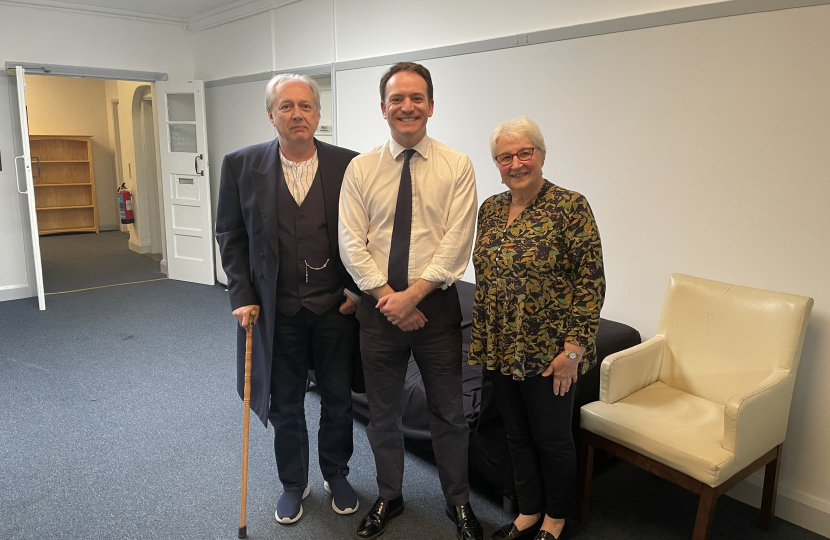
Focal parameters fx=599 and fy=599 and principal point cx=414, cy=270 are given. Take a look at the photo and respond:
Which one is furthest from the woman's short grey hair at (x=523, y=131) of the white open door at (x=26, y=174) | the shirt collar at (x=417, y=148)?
the white open door at (x=26, y=174)

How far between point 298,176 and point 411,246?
49 centimetres

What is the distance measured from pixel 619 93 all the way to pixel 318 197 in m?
1.63

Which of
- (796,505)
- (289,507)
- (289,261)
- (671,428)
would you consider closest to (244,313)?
(289,261)

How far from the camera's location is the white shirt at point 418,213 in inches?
76.6

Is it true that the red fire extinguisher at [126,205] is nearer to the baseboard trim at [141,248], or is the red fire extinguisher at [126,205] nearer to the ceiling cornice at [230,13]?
the baseboard trim at [141,248]

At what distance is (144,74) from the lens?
246 inches

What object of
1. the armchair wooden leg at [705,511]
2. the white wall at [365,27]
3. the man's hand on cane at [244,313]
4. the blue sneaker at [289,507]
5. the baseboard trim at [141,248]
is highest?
the white wall at [365,27]

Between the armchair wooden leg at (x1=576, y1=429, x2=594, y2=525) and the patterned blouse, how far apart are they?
54 cm

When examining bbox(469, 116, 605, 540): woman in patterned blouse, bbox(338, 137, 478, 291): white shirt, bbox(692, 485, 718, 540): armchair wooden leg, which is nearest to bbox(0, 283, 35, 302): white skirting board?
bbox(338, 137, 478, 291): white shirt

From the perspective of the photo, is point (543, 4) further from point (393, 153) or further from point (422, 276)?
point (422, 276)

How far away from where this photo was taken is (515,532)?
2.13m

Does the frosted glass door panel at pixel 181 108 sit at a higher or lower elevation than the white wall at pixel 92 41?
lower

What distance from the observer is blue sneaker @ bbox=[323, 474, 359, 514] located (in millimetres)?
2367

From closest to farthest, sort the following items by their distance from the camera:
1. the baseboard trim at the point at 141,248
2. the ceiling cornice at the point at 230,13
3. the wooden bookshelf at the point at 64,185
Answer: the ceiling cornice at the point at 230,13
the baseboard trim at the point at 141,248
the wooden bookshelf at the point at 64,185
